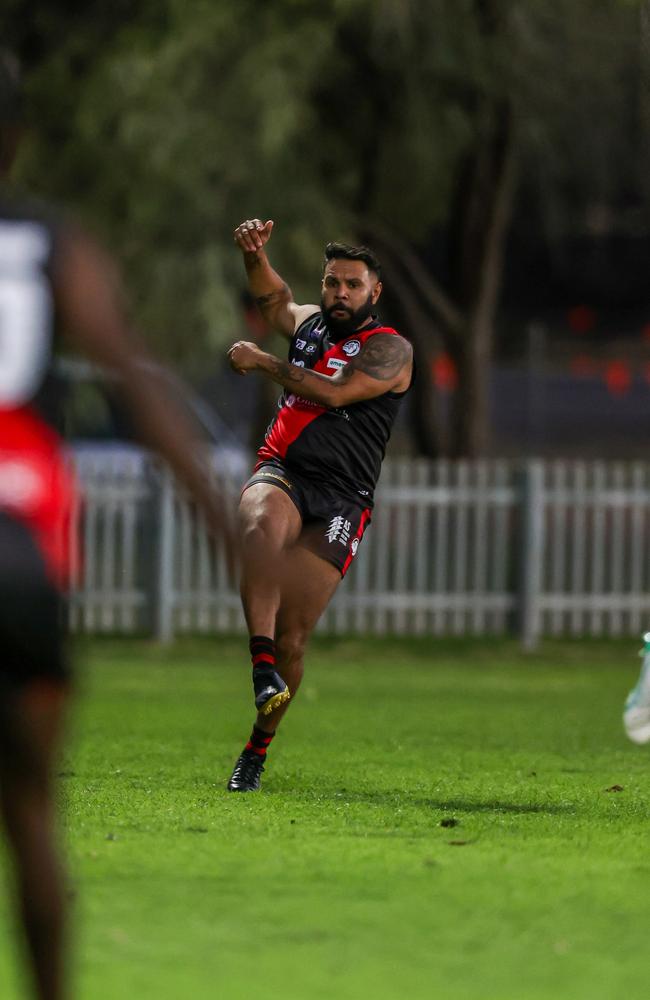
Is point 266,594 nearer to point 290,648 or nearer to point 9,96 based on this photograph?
point 290,648

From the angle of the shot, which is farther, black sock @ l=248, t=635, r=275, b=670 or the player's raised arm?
the player's raised arm

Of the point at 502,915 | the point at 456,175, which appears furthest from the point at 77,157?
the point at 502,915

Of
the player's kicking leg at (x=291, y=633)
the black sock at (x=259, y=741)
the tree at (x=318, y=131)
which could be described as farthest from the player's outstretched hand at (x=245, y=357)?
the tree at (x=318, y=131)

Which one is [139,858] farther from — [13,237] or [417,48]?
[417,48]

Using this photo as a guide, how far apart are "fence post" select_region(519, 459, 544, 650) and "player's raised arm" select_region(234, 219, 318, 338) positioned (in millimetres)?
9588

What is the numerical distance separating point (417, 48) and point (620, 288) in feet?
82.5

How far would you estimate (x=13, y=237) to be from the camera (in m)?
3.83

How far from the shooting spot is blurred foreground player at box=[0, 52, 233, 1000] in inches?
150

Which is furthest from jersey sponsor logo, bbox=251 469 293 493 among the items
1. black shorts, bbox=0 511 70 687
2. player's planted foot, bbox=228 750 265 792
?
black shorts, bbox=0 511 70 687

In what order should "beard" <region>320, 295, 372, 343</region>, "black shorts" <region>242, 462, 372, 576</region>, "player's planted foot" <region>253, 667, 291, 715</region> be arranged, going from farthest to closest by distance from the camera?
"beard" <region>320, 295, 372, 343</region>, "black shorts" <region>242, 462, 372, 576</region>, "player's planted foot" <region>253, 667, 291, 715</region>

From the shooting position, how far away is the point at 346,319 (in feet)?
29.0

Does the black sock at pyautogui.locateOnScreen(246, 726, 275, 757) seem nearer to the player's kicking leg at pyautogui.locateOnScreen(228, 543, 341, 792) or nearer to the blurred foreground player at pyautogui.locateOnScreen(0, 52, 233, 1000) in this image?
the player's kicking leg at pyautogui.locateOnScreen(228, 543, 341, 792)

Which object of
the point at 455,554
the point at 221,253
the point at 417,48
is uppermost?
the point at 417,48

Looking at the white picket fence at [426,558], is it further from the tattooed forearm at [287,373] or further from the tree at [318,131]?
the tattooed forearm at [287,373]
